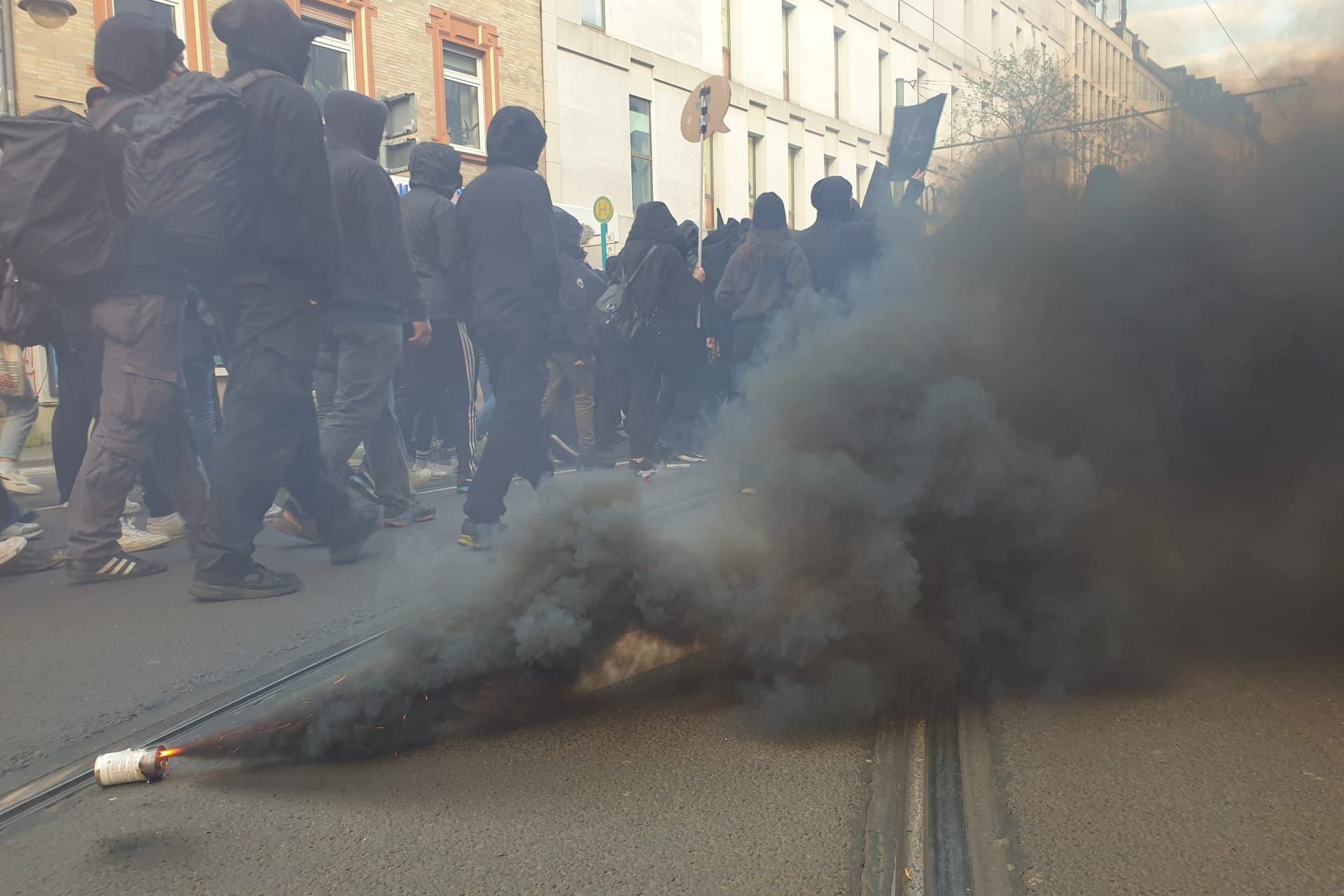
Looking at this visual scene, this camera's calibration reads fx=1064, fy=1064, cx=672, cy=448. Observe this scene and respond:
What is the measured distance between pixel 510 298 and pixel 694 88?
17.0 metres

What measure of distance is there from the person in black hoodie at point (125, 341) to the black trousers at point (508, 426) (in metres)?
1.36

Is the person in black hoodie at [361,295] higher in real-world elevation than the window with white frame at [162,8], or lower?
lower

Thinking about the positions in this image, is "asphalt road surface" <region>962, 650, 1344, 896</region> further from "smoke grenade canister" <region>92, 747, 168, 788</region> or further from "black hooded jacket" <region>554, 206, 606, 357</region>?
"black hooded jacket" <region>554, 206, 606, 357</region>

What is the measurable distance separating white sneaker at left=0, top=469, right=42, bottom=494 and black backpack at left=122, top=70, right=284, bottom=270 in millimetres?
3528

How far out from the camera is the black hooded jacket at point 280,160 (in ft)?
14.4

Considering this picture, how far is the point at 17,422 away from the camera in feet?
22.9

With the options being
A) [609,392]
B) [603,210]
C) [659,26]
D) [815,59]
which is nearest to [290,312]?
[609,392]

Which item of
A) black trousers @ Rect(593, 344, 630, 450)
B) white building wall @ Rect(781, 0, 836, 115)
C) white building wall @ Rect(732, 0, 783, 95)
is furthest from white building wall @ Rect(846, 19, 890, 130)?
black trousers @ Rect(593, 344, 630, 450)

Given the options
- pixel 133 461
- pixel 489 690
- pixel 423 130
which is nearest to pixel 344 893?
pixel 489 690

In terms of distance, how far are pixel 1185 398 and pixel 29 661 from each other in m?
4.04

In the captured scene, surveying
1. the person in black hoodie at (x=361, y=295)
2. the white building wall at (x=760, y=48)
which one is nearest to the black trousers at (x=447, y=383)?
the person in black hoodie at (x=361, y=295)

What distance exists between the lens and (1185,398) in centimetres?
349

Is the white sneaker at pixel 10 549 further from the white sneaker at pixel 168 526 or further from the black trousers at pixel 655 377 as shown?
the black trousers at pixel 655 377

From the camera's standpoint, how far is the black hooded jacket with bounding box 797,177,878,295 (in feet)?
24.6
